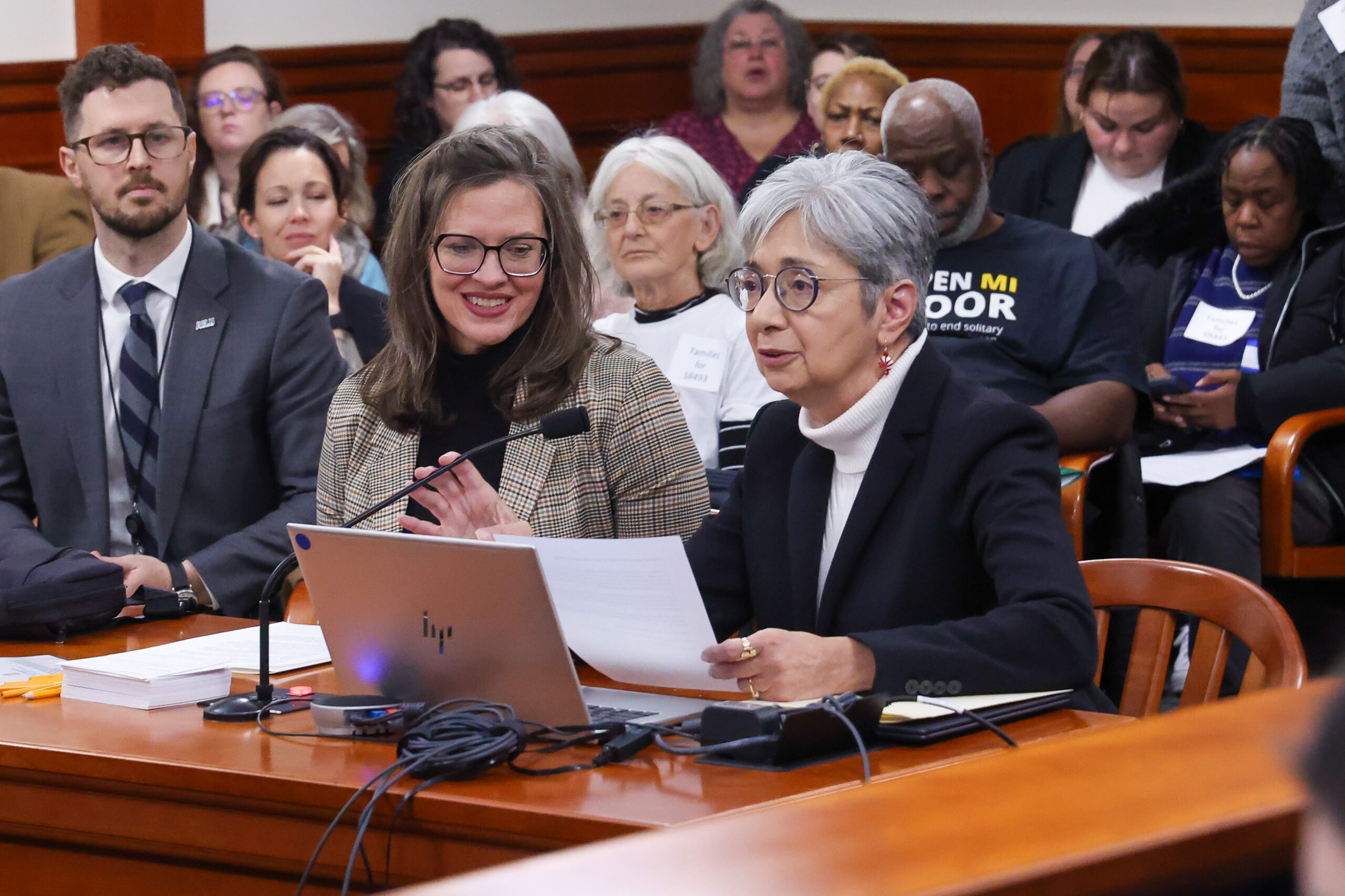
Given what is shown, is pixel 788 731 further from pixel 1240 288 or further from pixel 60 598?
pixel 1240 288

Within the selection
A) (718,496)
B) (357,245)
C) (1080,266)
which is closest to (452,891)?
(718,496)

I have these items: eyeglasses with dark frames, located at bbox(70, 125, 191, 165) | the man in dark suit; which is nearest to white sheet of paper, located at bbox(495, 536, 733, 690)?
the man in dark suit

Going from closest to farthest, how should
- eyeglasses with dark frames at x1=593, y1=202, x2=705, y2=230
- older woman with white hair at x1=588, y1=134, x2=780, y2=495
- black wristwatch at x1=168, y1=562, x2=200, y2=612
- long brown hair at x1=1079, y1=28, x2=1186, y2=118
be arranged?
black wristwatch at x1=168, y1=562, x2=200, y2=612 < older woman with white hair at x1=588, y1=134, x2=780, y2=495 < eyeglasses with dark frames at x1=593, y1=202, x2=705, y2=230 < long brown hair at x1=1079, y1=28, x2=1186, y2=118

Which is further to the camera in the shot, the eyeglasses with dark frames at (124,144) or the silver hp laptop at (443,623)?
the eyeglasses with dark frames at (124,144)

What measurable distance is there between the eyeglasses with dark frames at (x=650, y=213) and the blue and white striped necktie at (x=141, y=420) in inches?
47.2

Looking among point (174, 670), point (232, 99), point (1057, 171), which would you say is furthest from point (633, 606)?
point (232, 99)

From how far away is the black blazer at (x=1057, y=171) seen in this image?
434cm

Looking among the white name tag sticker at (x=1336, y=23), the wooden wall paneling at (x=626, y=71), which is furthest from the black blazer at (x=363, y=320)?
the white name tag sticker at (x=1336, y=23)

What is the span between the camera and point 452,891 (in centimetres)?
48

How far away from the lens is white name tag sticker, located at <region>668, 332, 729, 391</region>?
130 inches

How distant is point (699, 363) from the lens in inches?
132

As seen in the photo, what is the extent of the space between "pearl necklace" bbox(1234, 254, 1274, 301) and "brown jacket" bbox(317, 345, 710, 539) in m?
1.99

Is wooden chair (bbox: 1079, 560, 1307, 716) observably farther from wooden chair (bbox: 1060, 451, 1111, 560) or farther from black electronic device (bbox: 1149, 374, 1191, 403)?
black electronic device (bbox: 1149, 374, 1191, 403)

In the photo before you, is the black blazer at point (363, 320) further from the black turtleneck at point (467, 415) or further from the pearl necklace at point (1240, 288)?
the pearl necklace at point (1240, 288)
